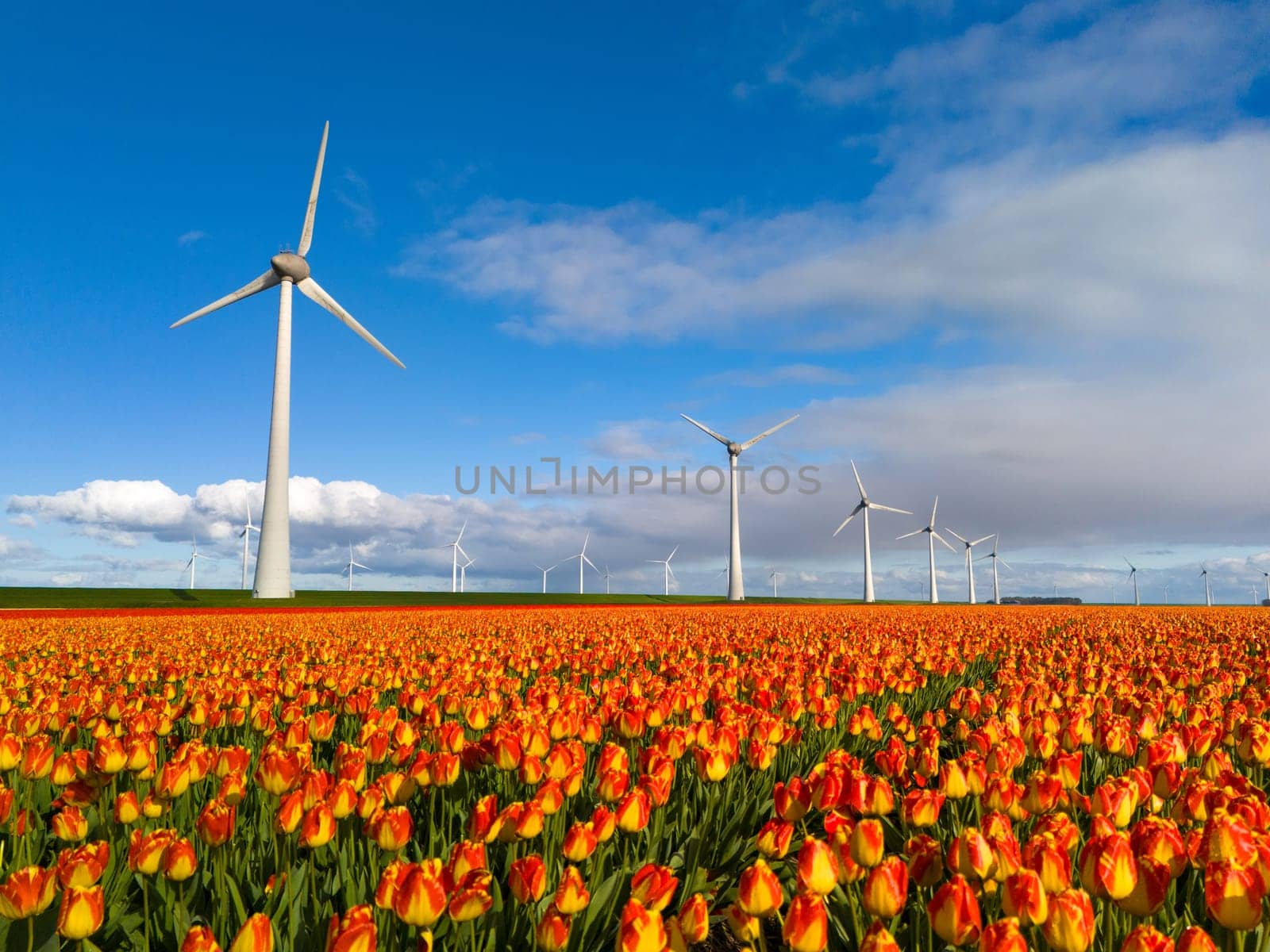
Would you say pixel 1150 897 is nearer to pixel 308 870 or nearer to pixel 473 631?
pixel 308 870

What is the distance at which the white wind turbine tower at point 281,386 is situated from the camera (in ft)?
196

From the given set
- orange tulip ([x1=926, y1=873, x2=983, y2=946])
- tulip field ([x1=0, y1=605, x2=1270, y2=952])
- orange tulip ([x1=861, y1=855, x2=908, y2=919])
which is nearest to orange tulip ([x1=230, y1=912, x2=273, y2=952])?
tulip field ([x1=0, y1=605, x2=1270, y2=952])

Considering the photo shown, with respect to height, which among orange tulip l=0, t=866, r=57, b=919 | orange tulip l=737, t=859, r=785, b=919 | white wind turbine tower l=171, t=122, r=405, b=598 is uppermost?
white wind turbine tower l=171, t=122, r=405, b=598

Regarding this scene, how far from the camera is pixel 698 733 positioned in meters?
5.34

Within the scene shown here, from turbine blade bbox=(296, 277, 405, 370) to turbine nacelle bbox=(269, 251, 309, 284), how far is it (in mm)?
547

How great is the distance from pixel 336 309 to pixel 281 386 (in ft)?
23.9

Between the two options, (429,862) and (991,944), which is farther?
(429,862)

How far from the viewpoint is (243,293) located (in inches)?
2414

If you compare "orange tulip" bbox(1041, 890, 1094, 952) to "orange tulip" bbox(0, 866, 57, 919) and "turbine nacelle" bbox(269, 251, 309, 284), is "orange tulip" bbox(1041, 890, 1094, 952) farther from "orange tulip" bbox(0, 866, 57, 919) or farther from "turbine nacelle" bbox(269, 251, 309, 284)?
"turbine nacelle" bbox(269, 251, 309, 284)

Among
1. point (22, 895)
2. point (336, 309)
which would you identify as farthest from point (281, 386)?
point (22, 895)

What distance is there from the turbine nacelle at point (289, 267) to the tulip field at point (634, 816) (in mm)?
59223

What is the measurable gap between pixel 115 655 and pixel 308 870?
38.3 feet

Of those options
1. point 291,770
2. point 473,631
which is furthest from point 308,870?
Answer: point 473,631

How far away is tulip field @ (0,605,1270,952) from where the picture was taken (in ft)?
9.66
